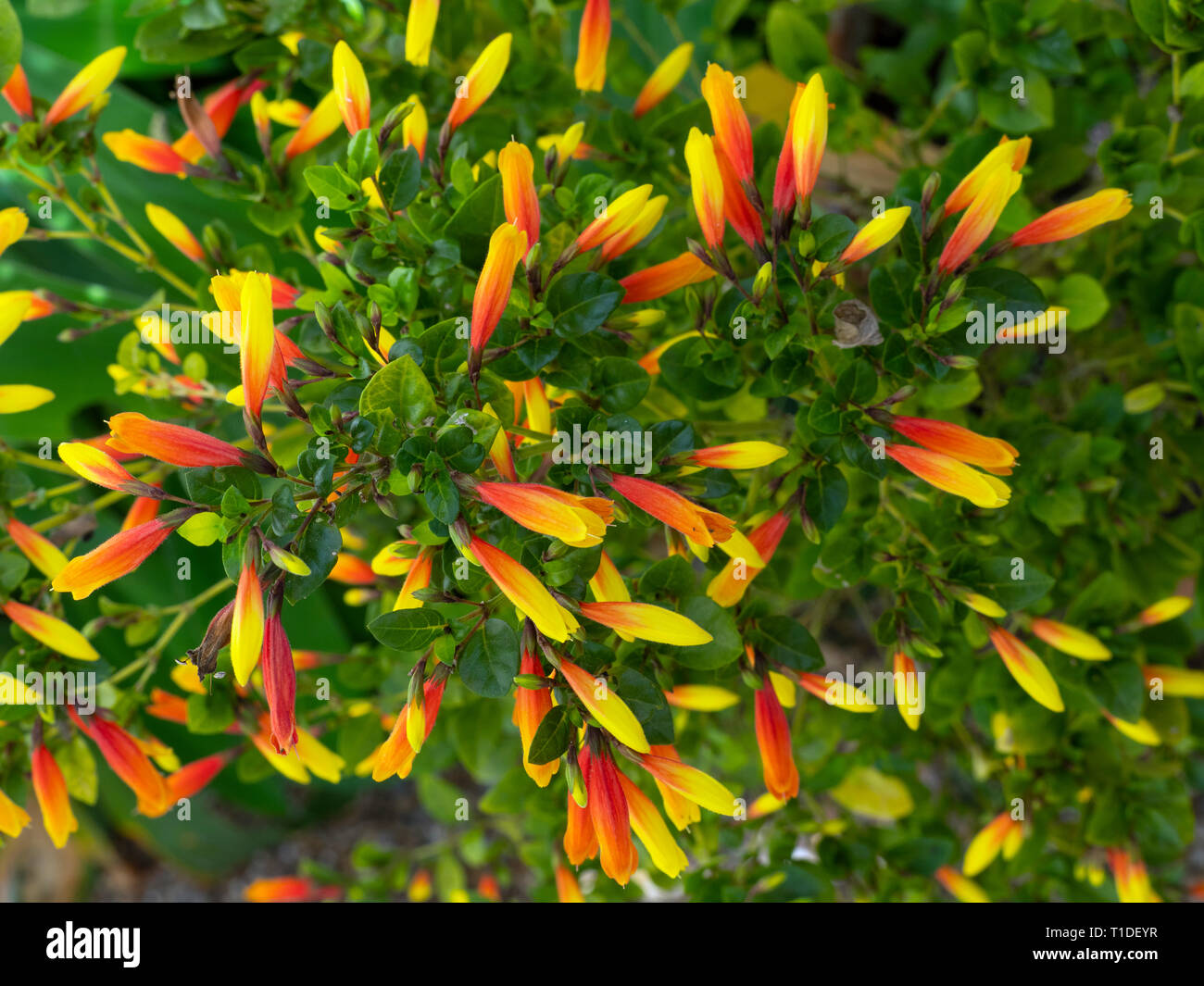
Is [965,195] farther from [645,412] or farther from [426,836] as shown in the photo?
[426,836]

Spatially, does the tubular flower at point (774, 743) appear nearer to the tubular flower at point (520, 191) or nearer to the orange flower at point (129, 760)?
the tubular flower at point (520, 191)

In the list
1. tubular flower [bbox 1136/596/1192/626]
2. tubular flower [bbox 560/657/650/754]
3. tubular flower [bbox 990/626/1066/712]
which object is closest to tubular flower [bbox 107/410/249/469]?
tubular flower [bbox 560/657/650/754]

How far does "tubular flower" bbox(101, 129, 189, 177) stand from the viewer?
2.44 feet

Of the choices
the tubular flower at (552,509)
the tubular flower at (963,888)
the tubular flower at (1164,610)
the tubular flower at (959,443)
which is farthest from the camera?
the tubular flower at (963,888)

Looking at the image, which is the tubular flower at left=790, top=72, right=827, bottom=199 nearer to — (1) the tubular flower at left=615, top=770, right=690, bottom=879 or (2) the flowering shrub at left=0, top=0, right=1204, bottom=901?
(2) the flowering shrub at left=0, top=0, right=1204, bottom=901

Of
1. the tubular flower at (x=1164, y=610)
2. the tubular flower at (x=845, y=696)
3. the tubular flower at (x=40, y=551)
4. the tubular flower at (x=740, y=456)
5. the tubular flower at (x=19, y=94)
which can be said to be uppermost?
the tubular flower at (x=19, y=94)

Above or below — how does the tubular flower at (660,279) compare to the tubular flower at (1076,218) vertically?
below

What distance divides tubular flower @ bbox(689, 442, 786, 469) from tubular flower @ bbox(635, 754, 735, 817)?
190 mm

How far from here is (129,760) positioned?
2.35 ft

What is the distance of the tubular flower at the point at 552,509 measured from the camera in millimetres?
462

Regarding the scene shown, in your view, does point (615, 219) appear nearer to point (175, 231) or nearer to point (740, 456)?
point (740, 456)

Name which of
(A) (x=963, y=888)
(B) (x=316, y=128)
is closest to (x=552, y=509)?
(B) (x=316, y=128)

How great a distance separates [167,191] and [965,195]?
104cm

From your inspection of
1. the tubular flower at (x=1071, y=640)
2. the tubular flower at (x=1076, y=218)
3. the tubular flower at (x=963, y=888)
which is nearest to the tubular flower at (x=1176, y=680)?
the tubular flower at (x=1071, y=640)
